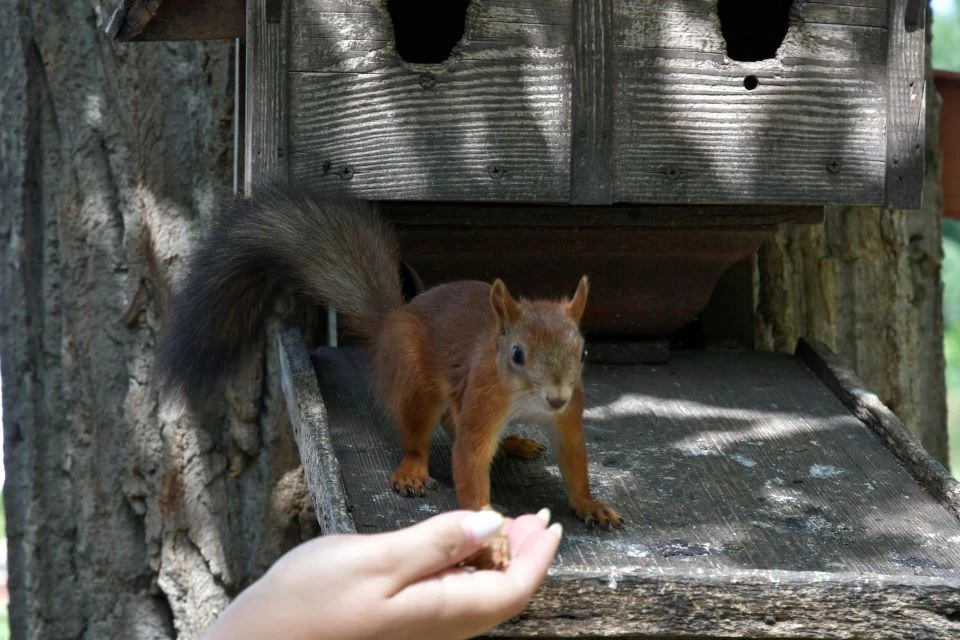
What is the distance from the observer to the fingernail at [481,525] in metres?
1.24

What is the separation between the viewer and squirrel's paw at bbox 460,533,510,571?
1.37 m

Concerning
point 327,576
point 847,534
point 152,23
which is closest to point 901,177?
point 847,534

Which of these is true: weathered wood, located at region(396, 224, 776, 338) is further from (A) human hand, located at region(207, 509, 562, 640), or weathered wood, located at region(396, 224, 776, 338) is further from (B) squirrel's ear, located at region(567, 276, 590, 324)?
(A) human hand, located at region(207, 509, 562, 640)

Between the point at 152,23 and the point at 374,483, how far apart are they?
Result: 1.15 m

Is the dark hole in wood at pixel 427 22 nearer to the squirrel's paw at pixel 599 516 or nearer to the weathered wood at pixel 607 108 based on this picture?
the weathered wood at pixel 607 108

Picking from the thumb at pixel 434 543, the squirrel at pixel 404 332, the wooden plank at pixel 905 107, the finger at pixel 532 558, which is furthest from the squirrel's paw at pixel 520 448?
the thumb at pixel 434 543

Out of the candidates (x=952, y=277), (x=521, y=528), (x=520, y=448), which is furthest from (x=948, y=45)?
(x=521, y=528)

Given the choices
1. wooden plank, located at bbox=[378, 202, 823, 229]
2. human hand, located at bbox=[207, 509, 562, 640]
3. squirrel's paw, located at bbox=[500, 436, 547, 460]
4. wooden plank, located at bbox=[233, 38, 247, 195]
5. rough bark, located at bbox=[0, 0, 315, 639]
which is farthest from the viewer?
rough bark, located at bbox=[0, 0, 315, 639]

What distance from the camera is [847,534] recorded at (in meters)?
2.15

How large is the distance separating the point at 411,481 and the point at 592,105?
0.87 m

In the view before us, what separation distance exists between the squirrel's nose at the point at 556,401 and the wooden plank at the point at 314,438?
346 millimetres

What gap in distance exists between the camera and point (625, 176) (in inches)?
106

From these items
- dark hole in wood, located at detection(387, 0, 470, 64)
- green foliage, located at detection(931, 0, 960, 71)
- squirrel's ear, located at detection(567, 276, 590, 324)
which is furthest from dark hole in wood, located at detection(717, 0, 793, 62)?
green foliage, located at detection(931, 0, 960, 71)

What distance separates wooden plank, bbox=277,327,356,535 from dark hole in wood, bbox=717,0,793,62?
4.25 ft
